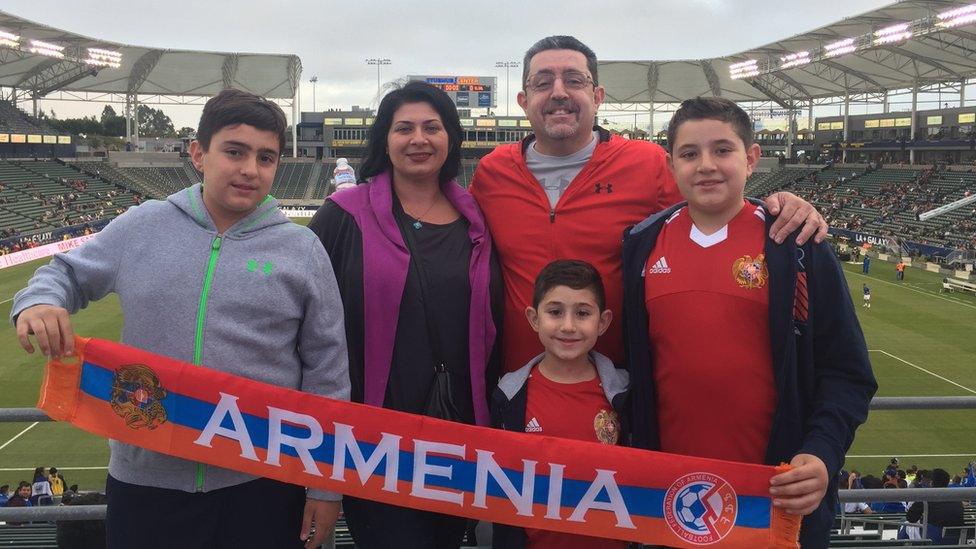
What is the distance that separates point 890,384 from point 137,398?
16311 millimetres

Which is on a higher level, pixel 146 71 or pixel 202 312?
pixel 146 71

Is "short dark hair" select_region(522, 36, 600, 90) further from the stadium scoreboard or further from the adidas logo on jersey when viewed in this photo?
the stadium scoreboard

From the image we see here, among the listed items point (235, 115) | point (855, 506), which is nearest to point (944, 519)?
point (855, 506)

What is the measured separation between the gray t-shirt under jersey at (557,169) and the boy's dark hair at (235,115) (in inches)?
45.8

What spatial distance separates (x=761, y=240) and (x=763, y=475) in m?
0.83

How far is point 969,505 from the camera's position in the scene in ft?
26.6

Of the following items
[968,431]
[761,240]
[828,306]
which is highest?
[761,240]

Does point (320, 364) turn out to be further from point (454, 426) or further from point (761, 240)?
point (761, 240)

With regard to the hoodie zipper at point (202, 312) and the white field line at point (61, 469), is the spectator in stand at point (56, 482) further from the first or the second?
the hoodie zipper at point (202, 312)

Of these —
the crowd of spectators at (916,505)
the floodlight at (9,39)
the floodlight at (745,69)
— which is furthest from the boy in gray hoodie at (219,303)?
the floodlight at (745,69)

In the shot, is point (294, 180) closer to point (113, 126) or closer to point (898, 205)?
point (113, 126)

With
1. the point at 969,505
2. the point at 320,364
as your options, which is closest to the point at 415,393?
the point at 320,364

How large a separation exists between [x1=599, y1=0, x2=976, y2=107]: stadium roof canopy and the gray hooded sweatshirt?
138 feet

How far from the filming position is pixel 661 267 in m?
2.65
